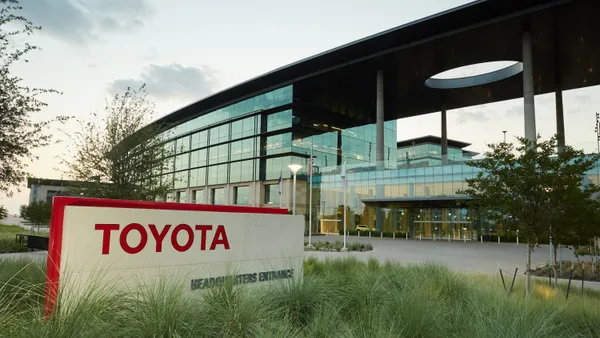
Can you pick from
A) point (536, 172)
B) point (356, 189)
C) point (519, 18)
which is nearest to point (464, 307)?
point (536, 172)

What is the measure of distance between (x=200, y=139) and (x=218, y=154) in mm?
6748

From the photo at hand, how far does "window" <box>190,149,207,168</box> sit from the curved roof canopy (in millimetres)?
18013

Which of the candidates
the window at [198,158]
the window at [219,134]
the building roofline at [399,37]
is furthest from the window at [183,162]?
the building roofline at [399,37]

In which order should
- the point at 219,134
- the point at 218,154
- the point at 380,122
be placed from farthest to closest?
the point at 218,154 → the point at 219,134 → the point at 380,122

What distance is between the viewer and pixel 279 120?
58.5 metres

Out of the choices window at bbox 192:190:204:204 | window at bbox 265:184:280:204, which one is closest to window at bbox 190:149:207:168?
window at bbox 192:190:204:204

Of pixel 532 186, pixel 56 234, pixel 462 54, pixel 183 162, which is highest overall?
pixel 462 54

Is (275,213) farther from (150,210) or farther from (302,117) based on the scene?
(302,117)

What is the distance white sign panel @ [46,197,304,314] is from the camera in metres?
4.71

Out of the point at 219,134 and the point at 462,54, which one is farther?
the point at 219,134

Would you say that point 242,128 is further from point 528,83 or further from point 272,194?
point 528,83

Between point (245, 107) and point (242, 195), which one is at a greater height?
point (245, 107)

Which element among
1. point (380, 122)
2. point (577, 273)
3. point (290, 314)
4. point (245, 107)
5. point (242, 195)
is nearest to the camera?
point (290, 314)

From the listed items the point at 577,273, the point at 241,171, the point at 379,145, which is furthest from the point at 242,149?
the point at 577,273
